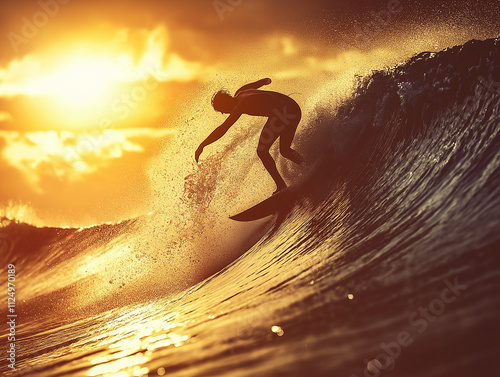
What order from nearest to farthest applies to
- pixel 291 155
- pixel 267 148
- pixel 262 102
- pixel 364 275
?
pixel 364 275 → pixel 267 148 → pixel 262 102 → pixel 291 155

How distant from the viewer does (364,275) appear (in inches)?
105

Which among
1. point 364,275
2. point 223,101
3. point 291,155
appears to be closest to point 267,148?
point 291,155

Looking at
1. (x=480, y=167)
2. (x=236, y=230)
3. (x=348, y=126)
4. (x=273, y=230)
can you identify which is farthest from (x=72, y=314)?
(x=480, y=167)

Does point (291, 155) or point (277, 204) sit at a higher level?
point (291, 155)

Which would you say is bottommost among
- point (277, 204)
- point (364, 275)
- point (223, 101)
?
point (364, 275)

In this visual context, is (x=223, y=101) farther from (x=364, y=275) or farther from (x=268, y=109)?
(x=364, y=275)

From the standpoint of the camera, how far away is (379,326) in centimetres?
196

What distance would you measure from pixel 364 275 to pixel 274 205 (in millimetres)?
3482

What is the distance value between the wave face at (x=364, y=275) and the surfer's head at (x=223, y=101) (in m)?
1.64

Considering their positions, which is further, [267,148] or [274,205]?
[274,205]

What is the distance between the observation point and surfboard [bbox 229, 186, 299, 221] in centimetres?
609

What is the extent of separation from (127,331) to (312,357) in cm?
211

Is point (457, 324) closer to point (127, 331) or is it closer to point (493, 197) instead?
point (493, 197)

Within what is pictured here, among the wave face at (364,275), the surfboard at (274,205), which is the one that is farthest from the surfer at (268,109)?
the wave face at (364,275)
